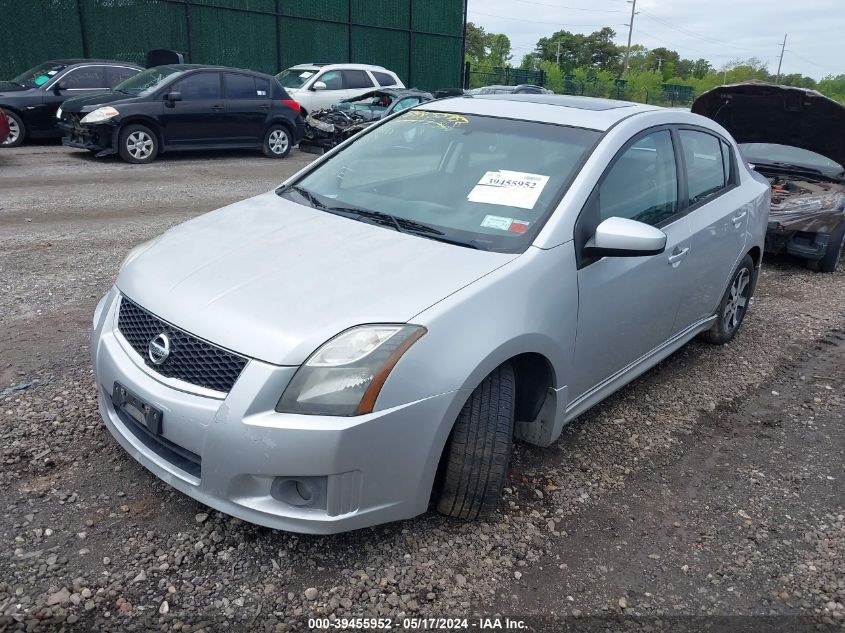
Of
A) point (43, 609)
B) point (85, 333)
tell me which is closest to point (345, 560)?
point (43, 609)

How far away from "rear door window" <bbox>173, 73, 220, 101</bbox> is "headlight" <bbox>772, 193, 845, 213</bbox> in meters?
9.64

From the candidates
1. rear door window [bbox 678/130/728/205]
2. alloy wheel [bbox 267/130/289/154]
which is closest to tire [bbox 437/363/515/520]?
rear door window [bbox 678/130/728/205]

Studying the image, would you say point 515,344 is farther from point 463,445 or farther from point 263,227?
point 263,227

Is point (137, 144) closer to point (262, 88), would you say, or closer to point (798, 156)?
point (262, 88)

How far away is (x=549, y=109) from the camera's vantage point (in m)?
3.91

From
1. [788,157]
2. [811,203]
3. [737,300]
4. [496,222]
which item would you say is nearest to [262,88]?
[788,157]

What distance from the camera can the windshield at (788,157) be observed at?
7.91 m

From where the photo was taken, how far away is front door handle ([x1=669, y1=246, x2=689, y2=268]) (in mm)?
3911

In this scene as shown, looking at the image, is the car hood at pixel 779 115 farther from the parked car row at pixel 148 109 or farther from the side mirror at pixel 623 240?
→ the parked car row at pixel 148 109

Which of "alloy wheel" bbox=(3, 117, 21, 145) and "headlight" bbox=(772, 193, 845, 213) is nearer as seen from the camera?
"headlight" bbox=(772, 193, 845, 213)

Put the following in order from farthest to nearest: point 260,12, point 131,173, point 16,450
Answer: point 260,12
point 131,173
point 16,450

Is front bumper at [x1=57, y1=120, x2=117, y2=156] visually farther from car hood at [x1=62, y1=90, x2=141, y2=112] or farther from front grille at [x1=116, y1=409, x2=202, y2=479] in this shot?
front grille at [x1=116, y1=409, x2=202, y2=479]

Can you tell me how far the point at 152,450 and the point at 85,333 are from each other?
7.41 ft

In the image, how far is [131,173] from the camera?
11.2 metres
